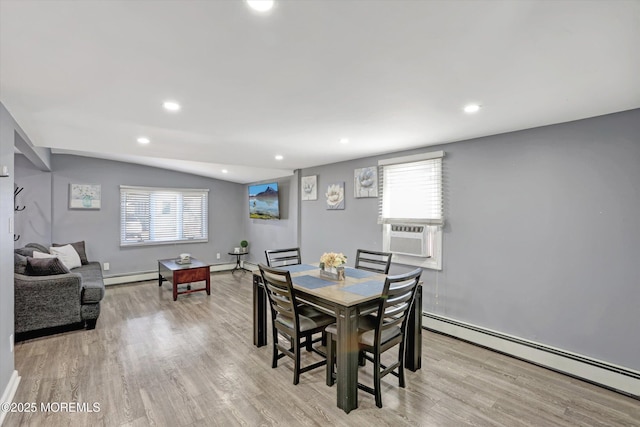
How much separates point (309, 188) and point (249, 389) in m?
3.56

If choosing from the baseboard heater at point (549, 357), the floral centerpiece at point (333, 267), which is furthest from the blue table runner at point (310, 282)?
the baseboard heater at point (549, 357)

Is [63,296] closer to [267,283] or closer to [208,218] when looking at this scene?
[267,283]

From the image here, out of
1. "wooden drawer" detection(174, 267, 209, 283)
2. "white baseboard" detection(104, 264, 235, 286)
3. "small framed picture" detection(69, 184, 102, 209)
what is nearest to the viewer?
"wooden drawer" detection(174, 267, 209, 283)

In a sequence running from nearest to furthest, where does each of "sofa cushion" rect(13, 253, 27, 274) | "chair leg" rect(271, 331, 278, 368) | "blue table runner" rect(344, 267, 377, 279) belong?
"chair leg" rect(271, 331, 278, 368)
"blue table runner" rect(344, 267, 377, 279)
"sofa cushion" rect(13, 253, 27, 274)

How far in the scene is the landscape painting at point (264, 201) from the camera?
6.44 m

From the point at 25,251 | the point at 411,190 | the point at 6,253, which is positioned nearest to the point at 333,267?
the point at 411,190

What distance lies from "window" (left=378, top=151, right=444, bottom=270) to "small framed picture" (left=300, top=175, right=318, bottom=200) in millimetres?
1421

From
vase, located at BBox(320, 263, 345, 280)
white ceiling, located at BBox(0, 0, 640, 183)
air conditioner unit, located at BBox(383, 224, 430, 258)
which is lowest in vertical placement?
vase, located at BBox(320, 263, 345, 280)

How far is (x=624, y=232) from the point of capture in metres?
2.43

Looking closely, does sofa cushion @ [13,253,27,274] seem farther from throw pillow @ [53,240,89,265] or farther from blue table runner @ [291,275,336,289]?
blue table runner @ [291,275,336,289]

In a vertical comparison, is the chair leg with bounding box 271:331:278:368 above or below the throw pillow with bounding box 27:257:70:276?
below

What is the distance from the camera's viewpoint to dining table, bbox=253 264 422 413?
218 cm

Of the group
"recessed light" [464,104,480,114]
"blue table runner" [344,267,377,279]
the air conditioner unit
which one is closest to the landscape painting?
the air conditioner unit

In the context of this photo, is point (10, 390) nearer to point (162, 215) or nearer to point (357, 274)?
point (357, 274)
